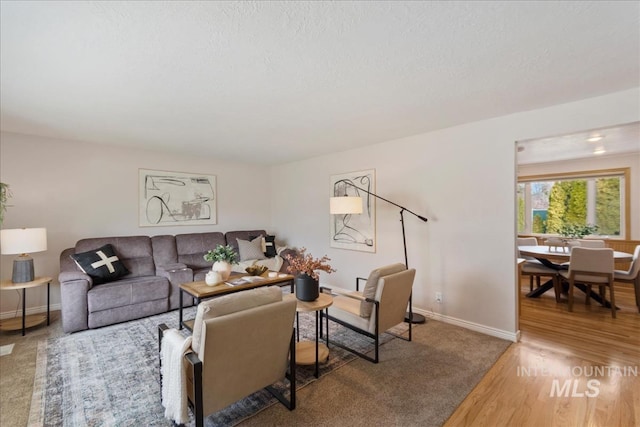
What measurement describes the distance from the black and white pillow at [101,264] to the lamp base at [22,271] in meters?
0.40

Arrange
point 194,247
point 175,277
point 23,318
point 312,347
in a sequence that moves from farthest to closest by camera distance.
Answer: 1. point 194,247
2. point 175,277
3. point 23,318
4. point 312,347

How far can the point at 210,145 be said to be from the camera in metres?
4.34

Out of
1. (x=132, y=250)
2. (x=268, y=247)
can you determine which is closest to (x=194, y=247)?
(x=132, y=250)

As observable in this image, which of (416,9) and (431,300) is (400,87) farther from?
(431,300)

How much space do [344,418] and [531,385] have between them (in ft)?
4.99

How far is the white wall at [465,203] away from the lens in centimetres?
284

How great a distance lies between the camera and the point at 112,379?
2307 millimetres

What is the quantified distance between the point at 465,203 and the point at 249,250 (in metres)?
3.55

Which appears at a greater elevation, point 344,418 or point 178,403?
point 178,403

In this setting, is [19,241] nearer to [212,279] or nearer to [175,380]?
[212,279]

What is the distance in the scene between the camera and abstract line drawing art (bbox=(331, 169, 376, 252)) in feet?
14.1

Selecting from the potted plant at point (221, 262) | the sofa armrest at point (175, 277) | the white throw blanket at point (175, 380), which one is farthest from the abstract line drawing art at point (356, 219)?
the white throw blanket at point (175, 380)

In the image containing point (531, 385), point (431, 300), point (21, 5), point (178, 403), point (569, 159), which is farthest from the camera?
point (569, 159)

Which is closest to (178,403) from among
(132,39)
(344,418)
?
(344,418)
